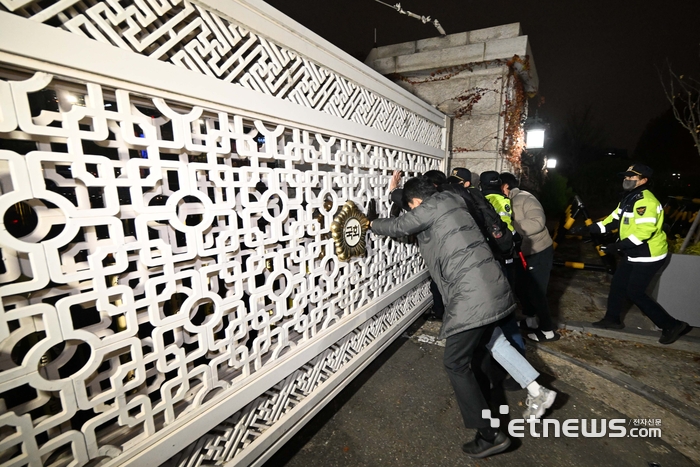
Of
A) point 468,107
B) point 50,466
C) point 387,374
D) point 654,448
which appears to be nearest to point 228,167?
point 50,466

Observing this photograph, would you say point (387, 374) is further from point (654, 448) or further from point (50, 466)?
point (50, 466)

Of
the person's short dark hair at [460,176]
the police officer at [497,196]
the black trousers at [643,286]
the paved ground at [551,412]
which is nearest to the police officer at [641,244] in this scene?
the black trousers at [643,286]

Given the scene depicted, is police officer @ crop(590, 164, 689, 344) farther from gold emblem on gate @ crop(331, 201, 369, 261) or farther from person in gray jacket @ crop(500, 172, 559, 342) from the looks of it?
gold emblem on gate @ crop(331, 201, 369, 261)

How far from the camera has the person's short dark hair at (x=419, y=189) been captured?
2502 mm

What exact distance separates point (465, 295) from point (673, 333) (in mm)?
3286

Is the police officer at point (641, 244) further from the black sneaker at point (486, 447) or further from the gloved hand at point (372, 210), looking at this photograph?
the gloved hand at point (372, 210)

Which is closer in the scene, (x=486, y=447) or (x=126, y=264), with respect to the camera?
(x=126, y=264)

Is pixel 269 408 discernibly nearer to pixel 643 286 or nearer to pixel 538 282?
pixel 538 282

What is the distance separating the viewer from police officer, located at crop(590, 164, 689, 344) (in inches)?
134

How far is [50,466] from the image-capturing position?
1176 millimetres

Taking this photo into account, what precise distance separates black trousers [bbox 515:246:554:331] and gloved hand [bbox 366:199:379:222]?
7.30ft

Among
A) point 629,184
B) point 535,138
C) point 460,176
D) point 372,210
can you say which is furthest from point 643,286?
point 535,138

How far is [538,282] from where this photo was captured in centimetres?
382

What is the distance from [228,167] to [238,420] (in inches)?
61.1
